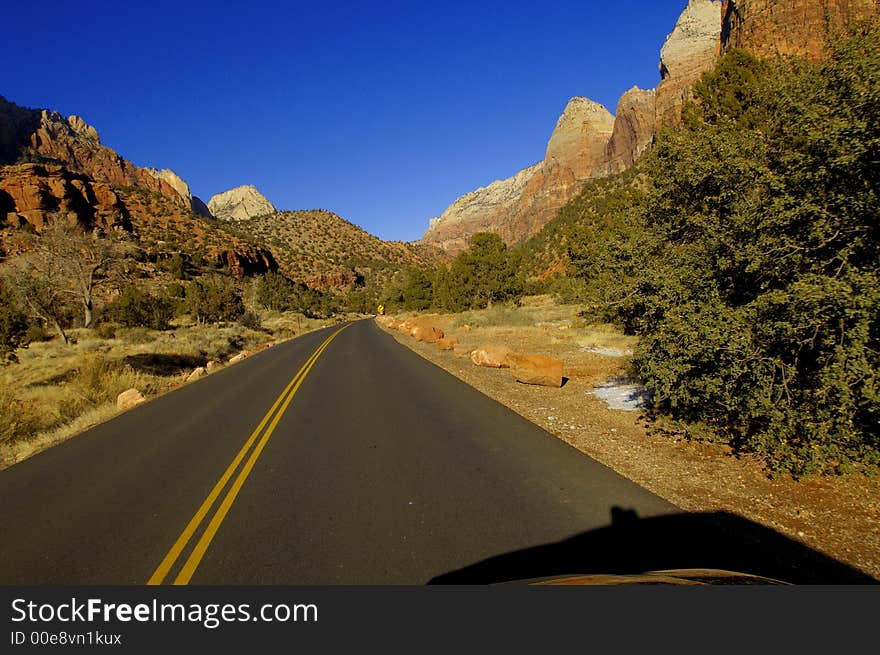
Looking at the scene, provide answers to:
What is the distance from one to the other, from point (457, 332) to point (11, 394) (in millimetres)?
22763

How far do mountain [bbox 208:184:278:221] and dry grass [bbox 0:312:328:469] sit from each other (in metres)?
171

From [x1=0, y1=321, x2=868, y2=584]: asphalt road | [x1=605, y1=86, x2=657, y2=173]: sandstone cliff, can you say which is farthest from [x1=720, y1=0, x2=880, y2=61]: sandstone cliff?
[x1=605, y1=86, x2=657, y2=173]: sandstone cliff

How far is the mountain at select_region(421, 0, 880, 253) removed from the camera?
3956cm

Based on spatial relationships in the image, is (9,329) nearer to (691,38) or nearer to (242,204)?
(691,38)

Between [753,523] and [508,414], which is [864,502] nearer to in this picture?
[753,523]

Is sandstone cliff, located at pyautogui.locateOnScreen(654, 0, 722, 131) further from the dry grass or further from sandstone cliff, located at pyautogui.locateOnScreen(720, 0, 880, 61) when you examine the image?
the dry grass

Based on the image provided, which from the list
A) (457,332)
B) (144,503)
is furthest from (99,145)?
(144,503)

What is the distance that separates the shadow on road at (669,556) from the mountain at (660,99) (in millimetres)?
42150

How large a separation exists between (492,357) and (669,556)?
1146cm

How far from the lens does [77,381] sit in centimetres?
1545

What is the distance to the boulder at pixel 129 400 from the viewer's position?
12215 mm

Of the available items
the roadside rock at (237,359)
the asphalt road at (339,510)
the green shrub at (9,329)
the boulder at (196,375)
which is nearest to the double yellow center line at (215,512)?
the asphalt road at (339,510)

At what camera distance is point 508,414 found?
8781 mm

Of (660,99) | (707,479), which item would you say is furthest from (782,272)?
(660,99)
